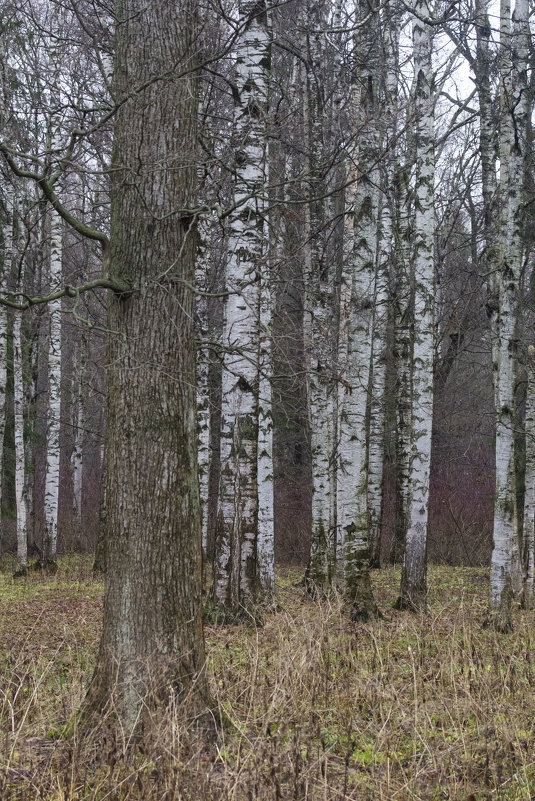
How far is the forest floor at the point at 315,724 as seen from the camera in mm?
3584

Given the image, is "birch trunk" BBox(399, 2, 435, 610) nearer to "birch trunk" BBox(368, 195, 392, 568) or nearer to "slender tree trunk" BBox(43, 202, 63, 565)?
"birch trunk" BBox(368, 195, 392, 568)

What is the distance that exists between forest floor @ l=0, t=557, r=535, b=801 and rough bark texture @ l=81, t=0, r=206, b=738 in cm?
44

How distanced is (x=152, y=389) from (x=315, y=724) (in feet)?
7.31

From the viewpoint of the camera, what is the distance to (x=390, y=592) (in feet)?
37.7

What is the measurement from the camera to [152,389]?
15.2 feet

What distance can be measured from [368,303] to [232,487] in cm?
272

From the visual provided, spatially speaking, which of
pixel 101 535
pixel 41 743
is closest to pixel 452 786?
pixel 41 743

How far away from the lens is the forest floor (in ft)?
11.8

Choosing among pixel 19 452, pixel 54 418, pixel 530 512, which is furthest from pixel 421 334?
pixel 19 452

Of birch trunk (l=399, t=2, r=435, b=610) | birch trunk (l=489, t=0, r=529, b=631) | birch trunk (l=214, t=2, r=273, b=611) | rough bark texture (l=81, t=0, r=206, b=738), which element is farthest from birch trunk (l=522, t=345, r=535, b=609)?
rough bark texture (l=81, t=0, r=206, b=738)

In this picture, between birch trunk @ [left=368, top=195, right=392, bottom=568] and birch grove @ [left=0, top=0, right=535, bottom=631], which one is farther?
birch trunk @ [left=368, top=195, right=392, bottom=568]

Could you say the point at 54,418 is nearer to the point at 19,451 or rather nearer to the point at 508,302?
the point at 19,451

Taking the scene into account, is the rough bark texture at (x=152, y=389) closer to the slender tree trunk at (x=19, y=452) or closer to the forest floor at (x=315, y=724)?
the forest floor at (x=315, y=724)

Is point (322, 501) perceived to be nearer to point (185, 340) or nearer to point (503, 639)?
point (503, 639)
